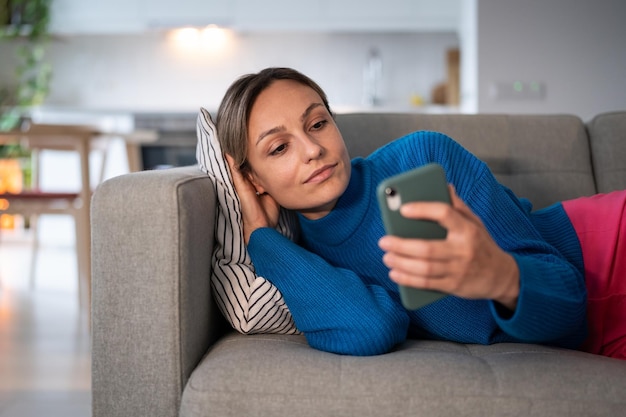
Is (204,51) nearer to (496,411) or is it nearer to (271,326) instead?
(271,326)

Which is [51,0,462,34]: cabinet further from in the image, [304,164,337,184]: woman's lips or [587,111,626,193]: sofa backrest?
[304,164,337,184]: woman's lips

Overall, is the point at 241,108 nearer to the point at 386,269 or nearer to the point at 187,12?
the point at 386,269

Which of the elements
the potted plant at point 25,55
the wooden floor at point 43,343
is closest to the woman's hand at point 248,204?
→ the wooden floor at point 43,343

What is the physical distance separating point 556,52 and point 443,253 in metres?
3.04

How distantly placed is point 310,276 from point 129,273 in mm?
359

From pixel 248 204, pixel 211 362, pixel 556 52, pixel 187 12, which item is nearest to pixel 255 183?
pixel 248 204

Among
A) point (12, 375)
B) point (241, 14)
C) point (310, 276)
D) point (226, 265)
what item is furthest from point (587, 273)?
point (241, 14)

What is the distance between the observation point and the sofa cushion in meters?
1.13

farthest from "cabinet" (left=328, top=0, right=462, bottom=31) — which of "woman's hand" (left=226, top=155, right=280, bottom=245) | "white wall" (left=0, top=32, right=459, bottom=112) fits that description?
"woman's hand" (left=226, top=155, right=280, bottom=245)

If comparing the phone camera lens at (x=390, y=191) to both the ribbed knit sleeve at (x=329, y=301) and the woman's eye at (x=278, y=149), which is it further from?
the woman's eye at (x=278, y=149)

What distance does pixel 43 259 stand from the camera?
216 inches

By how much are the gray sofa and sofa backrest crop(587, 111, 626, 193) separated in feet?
2.53

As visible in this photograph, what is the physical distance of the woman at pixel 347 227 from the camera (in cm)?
128

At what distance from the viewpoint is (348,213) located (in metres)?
1.49
